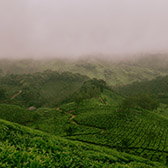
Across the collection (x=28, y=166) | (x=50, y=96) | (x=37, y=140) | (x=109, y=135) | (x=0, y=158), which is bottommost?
(x=50, y=96)

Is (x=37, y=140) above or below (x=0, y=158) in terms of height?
below

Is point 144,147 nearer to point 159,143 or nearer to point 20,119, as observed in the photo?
point 159,143

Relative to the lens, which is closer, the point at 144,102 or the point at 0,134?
the point at 0,134

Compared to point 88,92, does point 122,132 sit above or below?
below

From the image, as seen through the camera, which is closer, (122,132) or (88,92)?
(122,132)

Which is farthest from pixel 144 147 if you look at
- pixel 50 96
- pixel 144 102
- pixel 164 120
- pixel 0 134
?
pixel 50 96

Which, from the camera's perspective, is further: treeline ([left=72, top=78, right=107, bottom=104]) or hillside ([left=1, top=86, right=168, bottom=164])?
treeline ([left=72, top=78, right=107, bottom=104])

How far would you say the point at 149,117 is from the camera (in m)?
76.3

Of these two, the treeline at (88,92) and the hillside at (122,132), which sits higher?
the treeline at (88,92)

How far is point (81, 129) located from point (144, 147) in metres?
28.3

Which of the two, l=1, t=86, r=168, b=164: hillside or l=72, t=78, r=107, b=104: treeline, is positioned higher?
l=72, t=78, r=107, b=104: treeline

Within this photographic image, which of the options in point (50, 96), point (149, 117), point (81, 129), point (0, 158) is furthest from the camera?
point (50, 96)

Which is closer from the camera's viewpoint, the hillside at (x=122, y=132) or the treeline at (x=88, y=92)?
the hillside at (x=122, y=132)

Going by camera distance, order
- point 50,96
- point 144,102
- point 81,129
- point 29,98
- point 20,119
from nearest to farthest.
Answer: point 81,129 < point 20,119 < point 144,102 < point 29,98 < point 50,96
